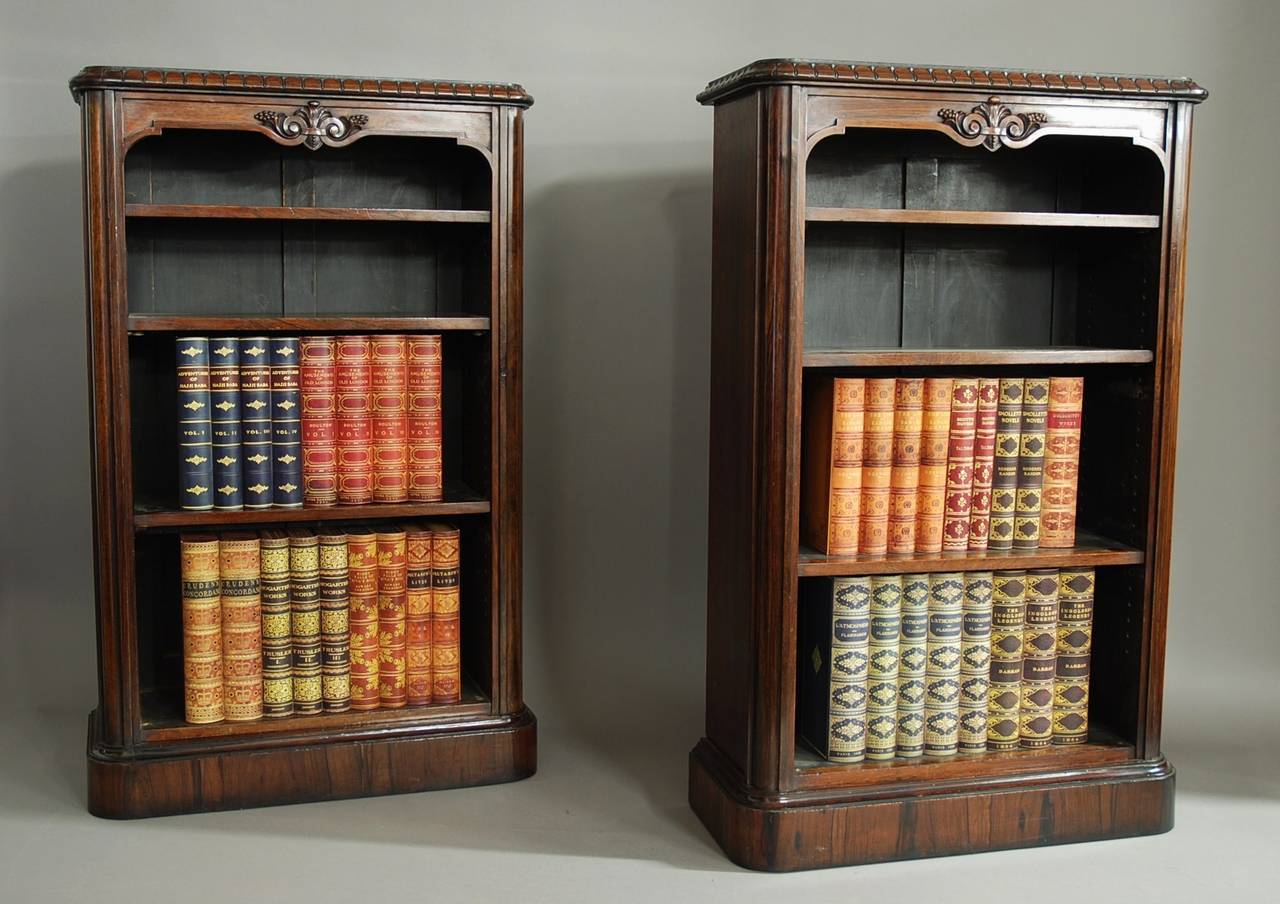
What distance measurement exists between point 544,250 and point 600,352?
29 cm

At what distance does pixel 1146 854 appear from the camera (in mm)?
2865

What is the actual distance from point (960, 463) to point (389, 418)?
120cm

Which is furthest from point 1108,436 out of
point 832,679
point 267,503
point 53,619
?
point 53,619

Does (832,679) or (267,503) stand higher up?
(267,503)

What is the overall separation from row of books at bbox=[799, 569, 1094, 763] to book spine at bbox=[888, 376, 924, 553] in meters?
0.09

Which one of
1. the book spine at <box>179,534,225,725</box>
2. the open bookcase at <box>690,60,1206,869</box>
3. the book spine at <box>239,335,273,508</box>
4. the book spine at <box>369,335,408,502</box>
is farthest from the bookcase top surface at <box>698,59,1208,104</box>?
the book spine at <box>179,534,225,725</box>

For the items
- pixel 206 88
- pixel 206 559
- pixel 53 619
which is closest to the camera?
pixel 206 88

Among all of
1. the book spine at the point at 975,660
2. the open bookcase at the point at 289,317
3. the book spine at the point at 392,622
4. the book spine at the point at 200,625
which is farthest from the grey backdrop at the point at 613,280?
the book spine at the point at 975,660

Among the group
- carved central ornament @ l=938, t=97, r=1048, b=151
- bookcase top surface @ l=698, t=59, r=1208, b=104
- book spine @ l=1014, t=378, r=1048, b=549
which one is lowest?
book spine @ l=1014, t=378, r=1048, b=549

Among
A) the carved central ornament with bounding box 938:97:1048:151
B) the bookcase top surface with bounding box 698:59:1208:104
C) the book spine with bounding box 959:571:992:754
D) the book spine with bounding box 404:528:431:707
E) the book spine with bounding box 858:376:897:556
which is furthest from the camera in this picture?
the book spine with bounding box 404:528:431:707

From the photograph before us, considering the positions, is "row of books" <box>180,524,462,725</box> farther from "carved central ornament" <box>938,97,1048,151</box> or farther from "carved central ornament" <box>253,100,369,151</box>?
"carved central ornament" <box>938,97,1048,151</box>

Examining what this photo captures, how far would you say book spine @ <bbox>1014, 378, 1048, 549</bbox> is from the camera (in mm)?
2924

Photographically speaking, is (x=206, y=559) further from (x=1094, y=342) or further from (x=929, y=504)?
→ (x=1094, y=342)

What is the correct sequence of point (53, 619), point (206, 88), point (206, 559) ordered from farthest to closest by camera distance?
point (53, 619), point (206, 559), point (206, 88)
